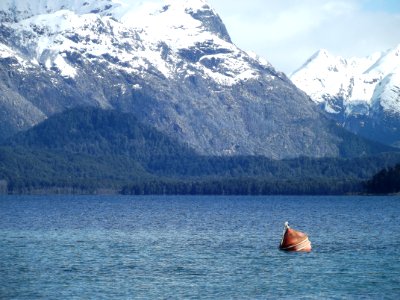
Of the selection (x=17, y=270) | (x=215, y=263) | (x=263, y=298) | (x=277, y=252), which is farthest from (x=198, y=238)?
(x=263, y=298)

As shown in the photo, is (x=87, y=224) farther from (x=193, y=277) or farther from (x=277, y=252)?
(x=193, y=277)

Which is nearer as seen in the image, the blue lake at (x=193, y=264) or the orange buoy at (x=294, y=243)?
the blue lake at (x=193, y=264)

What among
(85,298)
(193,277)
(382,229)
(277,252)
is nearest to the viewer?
(85,298)

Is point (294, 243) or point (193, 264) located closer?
point (193, 264)

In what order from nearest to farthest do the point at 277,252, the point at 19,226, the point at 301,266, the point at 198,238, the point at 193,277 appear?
the point at 193,277 → the point at 301,266 → the point at 277,252 → the point at 198,238 → the point at 19,226

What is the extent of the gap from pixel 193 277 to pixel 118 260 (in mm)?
15601

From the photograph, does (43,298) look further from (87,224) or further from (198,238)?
(87,224)

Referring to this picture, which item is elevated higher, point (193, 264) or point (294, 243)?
point (294, 243)

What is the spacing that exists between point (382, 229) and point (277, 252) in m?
45.1

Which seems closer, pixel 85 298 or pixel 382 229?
pixel 85 298

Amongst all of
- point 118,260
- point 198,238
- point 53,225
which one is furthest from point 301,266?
point 53,225

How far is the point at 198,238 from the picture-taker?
149625 millimetres

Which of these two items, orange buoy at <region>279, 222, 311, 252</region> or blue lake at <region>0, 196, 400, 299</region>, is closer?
blue lake at <region>0, 196, 400, 299</region>

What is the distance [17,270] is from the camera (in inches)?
4272
